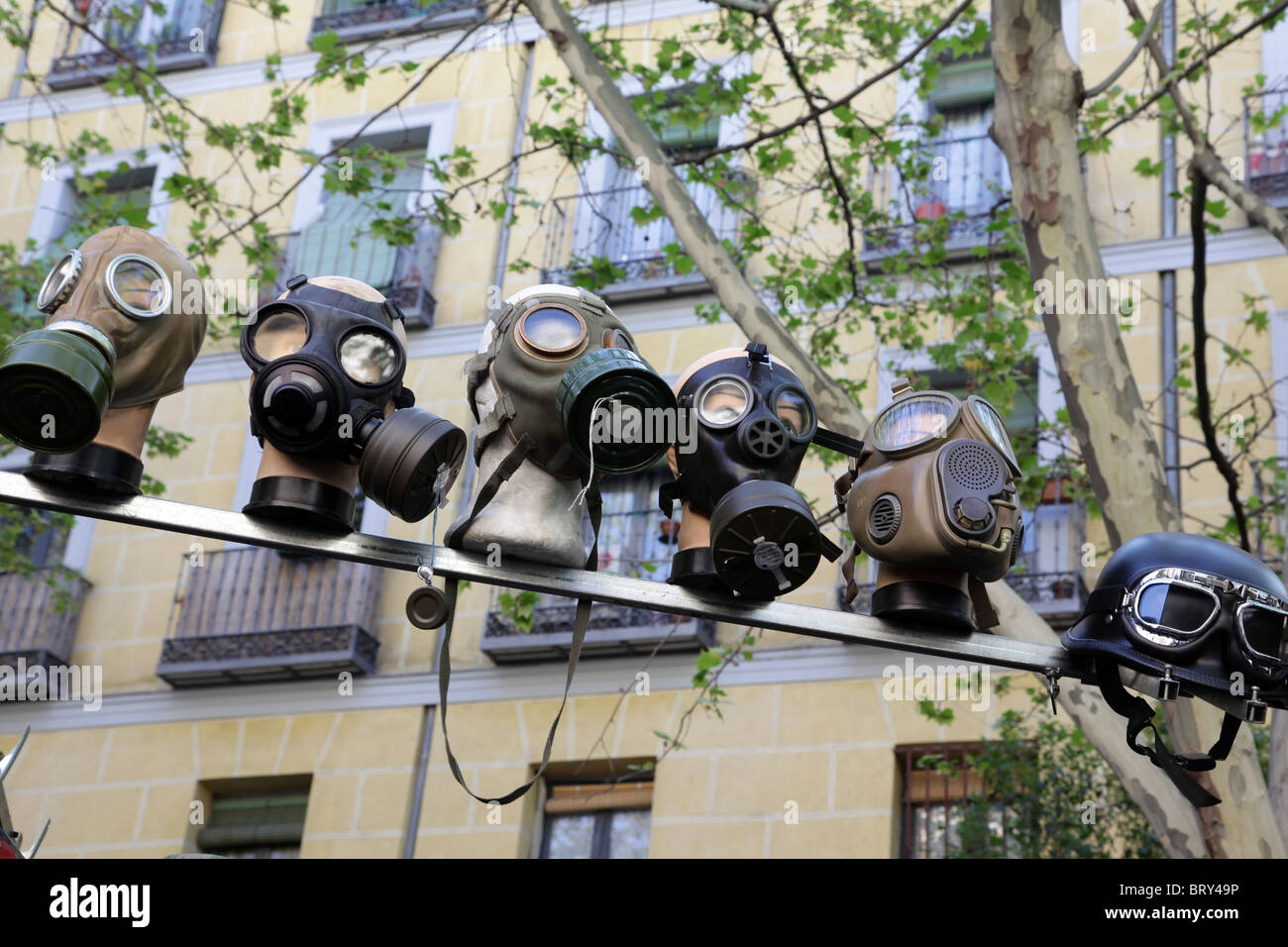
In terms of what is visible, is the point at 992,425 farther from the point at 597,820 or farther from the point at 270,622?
the point at 270,622

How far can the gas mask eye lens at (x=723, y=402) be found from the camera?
165 inches

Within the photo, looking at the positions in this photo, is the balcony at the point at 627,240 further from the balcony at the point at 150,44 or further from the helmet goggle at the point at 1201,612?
the helmet goggle at the point at 1201,612

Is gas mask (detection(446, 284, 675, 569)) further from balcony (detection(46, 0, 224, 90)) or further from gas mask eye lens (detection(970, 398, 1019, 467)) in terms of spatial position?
balcony (detection(46, 0, 224, 90))

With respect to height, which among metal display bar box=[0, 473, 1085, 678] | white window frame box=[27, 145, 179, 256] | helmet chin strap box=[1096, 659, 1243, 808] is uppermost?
white window frame box=[27, 145, 179, 256]

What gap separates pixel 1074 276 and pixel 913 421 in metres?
2.51

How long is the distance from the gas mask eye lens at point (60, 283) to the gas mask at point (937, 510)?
6.68 feet

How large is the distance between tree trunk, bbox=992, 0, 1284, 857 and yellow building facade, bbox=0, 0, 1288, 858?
11.3 feet

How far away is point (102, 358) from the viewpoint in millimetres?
3830

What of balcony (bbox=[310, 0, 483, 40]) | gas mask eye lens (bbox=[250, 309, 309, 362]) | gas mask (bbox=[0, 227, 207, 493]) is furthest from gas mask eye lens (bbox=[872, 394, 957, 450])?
balcony (bbox=[310, 0, 483, 40])

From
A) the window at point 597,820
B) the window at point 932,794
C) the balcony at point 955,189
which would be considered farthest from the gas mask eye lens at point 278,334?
the balcony at point 955,189

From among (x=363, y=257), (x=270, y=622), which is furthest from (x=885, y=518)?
(x=363, y=257)

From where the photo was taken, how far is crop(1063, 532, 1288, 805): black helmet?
13.3ft
